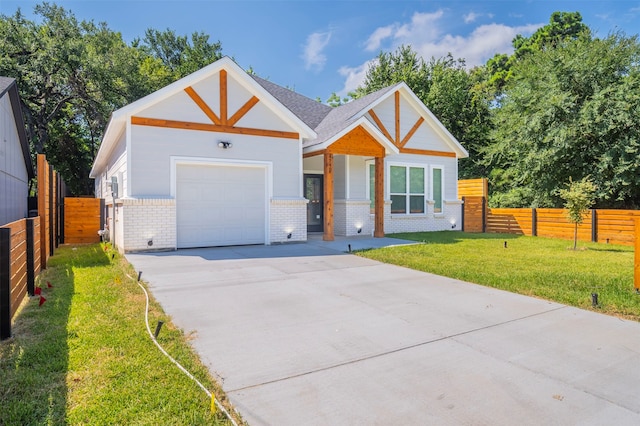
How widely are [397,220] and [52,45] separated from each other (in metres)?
20.9

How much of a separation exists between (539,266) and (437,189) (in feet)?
28.1

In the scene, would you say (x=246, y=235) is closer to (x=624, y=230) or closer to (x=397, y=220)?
(x=397, y=220)

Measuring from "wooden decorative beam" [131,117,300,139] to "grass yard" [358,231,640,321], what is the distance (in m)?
4.40

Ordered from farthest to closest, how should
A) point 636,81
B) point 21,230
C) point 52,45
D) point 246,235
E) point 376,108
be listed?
1. point 52,45
2. point 376,108
3. point 636,81
4. point 246,235
5. point 21,230

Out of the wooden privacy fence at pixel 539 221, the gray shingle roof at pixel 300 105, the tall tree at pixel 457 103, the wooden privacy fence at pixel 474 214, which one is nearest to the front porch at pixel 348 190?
the gray shingle roof at pixel 300 105

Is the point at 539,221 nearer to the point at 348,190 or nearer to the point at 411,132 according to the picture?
the point at 411,132

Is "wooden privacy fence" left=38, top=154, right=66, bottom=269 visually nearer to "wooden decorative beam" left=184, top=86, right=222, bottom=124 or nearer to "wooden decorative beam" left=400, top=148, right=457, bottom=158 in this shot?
"wooden decorative beam" left=184, top=86, right=222, bottom=124

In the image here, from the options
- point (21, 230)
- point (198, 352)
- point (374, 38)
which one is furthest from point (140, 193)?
point (374, 38)

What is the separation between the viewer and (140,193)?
990cm

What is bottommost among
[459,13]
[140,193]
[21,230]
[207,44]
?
[21,230]

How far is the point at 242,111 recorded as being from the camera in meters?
11.1

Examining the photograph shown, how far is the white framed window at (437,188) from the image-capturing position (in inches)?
648

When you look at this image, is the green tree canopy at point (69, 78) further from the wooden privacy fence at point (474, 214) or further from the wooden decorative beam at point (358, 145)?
the wooden privacy fence at point (474, 214)

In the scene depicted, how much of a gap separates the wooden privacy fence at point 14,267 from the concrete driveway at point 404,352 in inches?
64.9
